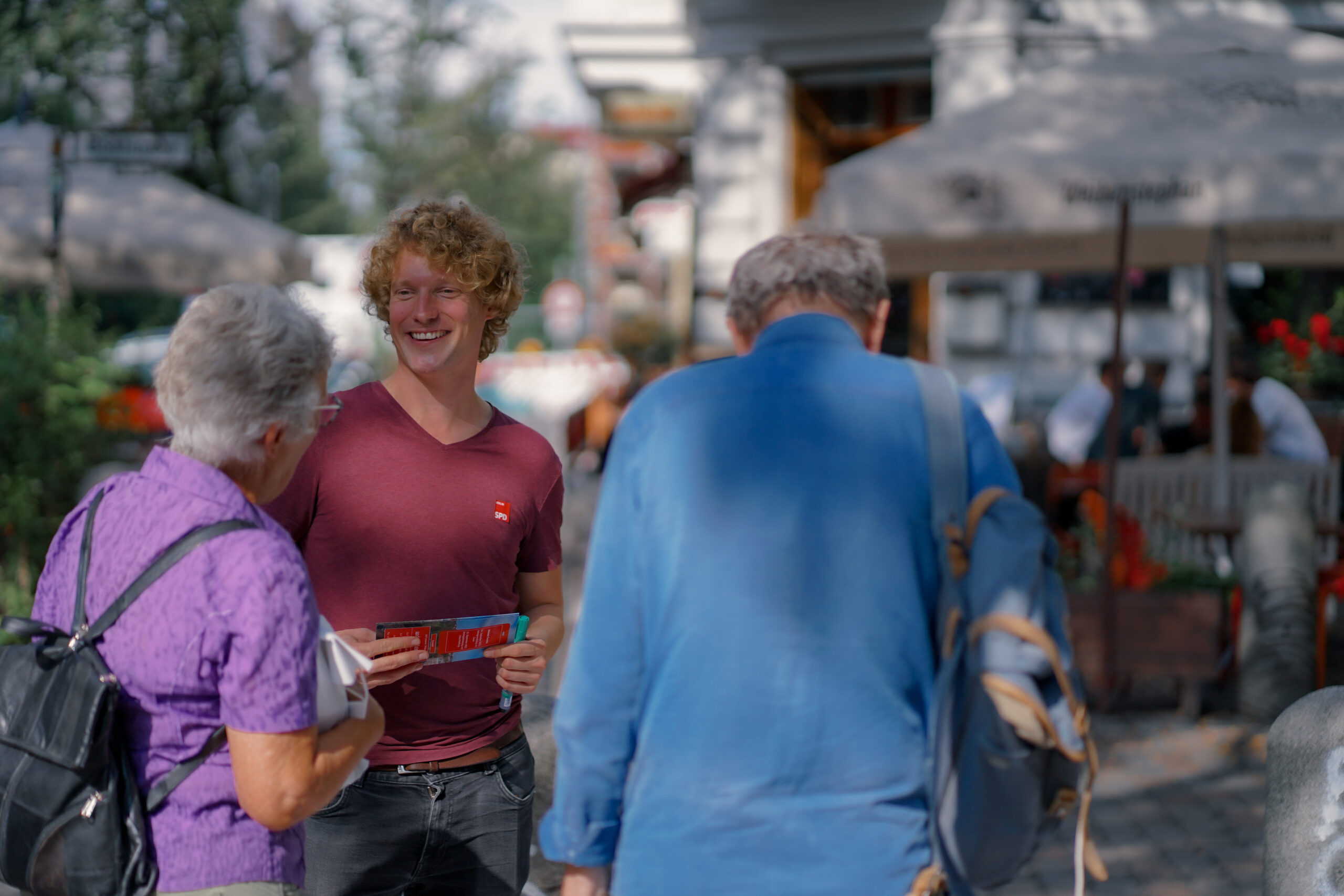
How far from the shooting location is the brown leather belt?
8.35 ft

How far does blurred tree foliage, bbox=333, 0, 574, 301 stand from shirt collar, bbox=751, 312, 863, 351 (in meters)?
15.3

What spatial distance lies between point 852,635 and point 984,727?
0.22m

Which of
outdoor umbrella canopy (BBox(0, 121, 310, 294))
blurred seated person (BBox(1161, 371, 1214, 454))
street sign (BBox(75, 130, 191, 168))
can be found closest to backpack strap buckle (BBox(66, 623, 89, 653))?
street sign (BBox(75, 130, 191, 168))

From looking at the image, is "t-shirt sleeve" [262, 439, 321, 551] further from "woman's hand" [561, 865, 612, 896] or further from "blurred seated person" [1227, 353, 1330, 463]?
"blurred seated person" [1227, 353, 1330, 463]

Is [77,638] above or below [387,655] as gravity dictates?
above

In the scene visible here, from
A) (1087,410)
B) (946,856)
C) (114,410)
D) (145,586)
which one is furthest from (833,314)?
(1087,410)

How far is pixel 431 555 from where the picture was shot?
258cm

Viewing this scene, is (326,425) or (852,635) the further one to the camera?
(326,425)

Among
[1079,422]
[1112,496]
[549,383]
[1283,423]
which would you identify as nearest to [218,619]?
[1112,496]

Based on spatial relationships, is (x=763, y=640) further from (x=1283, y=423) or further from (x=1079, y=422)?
(x=1079, y=422)

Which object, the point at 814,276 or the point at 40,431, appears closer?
the point at 814,276

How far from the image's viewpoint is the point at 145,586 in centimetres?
186

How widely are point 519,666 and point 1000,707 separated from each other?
1.13 m

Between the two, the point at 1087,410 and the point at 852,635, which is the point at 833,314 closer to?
the point at 852,635
